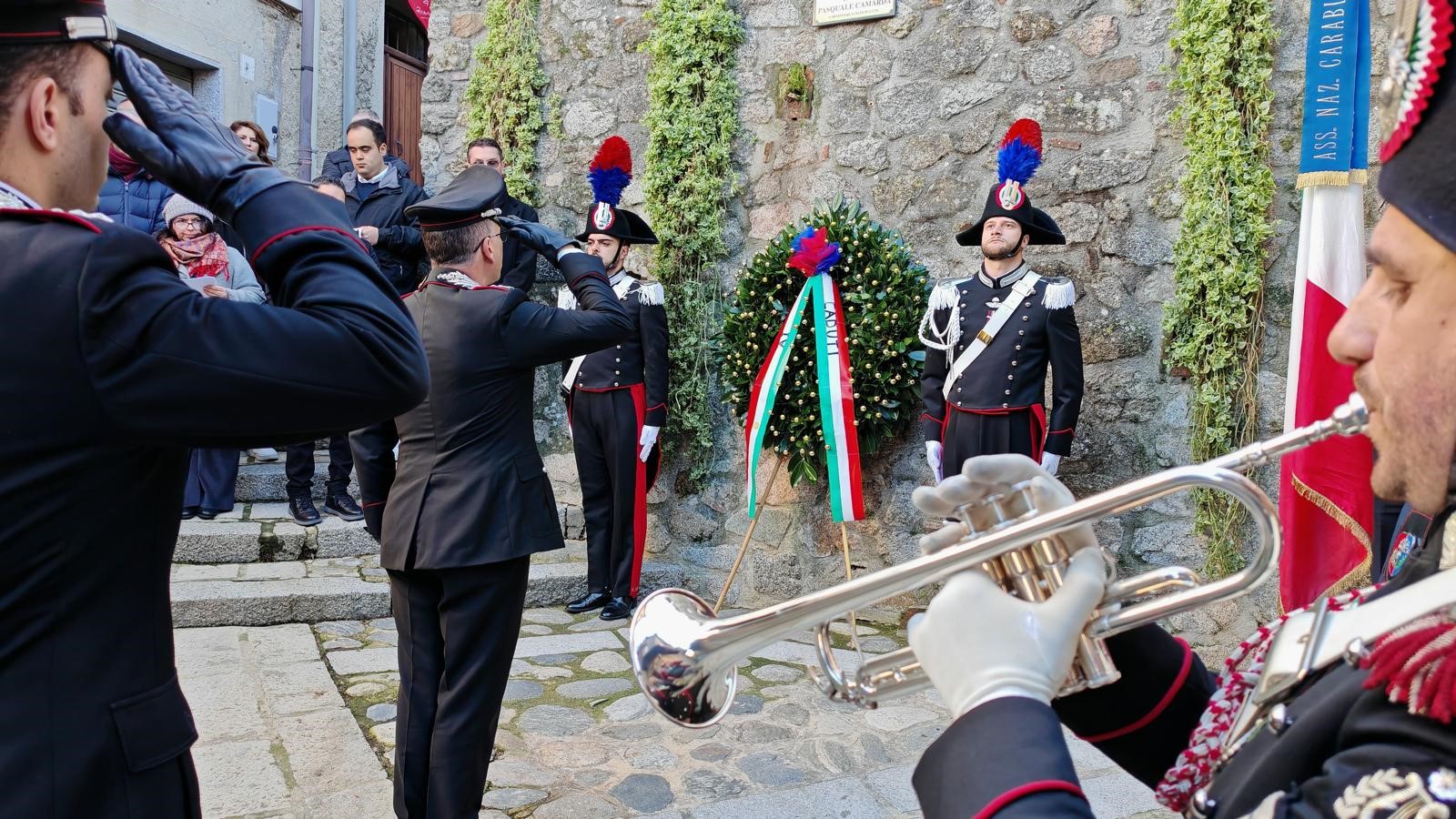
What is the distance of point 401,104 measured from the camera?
13.3 m

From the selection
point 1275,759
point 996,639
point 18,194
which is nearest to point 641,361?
point 18,194

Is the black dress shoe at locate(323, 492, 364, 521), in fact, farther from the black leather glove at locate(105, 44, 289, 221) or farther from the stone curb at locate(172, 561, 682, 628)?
the black leather glove at locate(105, 44, 289, 221)

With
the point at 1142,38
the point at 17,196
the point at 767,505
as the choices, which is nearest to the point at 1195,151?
the point at 1142,38

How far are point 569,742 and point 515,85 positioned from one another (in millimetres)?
4985

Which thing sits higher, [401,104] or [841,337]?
[401,104]

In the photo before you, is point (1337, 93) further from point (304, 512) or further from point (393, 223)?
point (304, 512)

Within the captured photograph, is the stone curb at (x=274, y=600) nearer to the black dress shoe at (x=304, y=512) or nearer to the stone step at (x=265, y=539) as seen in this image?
the stone step at (x=265, y=539)

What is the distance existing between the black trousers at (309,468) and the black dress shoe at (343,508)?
0.04 metres

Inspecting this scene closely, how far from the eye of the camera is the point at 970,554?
124cm

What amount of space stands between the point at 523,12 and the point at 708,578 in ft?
13.5

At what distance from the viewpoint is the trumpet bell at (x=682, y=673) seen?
157 centimetres

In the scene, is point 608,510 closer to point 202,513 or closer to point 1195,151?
point 202,513

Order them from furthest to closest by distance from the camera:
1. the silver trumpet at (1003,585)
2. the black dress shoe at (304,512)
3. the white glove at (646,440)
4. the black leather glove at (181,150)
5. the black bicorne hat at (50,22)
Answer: the black dress shoe at (304,512)
the white glove at (646,440)
the black leather glove at (181,150)
the black bicorne hat at (50,22)
the silver trumpet at (1003,585)

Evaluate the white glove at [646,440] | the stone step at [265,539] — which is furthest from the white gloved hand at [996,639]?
the stone step at [265,539]
